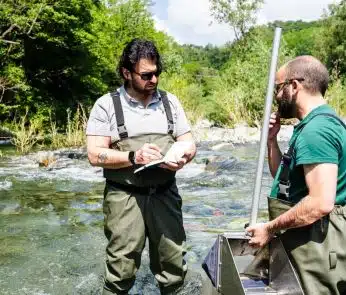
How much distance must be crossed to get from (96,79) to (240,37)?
1367 centimetres

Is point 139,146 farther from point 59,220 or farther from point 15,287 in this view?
point 59,220

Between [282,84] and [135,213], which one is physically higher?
[282,84]

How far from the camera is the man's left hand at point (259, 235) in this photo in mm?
2552

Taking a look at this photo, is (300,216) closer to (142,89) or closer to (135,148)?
(135,148)

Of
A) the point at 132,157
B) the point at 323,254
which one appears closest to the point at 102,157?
the point at 132,157

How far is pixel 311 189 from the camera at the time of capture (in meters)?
2.32

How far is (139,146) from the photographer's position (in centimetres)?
327

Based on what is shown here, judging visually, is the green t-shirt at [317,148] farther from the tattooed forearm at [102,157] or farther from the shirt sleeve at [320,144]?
the tattooed forearm at [102,157]

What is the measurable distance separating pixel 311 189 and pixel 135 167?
1.28m

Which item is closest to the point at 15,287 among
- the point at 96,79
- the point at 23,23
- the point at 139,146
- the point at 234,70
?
the point at 139,146

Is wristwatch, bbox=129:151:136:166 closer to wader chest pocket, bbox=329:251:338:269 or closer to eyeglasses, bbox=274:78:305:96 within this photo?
eyeglasses, bbox=274:78:305:96

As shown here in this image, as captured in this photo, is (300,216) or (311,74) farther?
(311,74)

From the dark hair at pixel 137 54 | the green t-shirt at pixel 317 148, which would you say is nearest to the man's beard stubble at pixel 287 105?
the green t-shirt at pixel 317 148

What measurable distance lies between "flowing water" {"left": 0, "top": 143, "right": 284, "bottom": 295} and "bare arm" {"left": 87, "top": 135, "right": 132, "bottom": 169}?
147 centimetres
